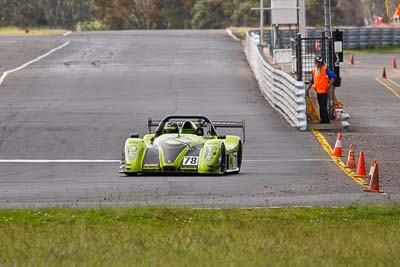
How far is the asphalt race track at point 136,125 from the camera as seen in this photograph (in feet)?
58.2

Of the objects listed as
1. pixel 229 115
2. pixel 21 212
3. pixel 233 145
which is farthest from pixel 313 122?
pixel 21 212

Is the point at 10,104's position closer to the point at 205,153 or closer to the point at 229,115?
the point at 229,115

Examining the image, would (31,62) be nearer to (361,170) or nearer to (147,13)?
(361,170)

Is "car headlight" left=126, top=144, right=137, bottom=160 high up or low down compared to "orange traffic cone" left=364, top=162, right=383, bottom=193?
up

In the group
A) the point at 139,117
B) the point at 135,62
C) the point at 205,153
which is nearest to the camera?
the point at 205,153

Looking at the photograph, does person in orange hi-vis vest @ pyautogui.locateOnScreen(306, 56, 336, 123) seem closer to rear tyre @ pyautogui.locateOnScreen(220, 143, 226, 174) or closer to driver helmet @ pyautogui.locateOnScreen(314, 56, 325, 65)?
driver helmet @ pyautogui.locateOnScreen(314, 56, 325, 65)

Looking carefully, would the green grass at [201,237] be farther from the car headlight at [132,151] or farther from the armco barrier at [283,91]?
the armco barrier at [283,91]

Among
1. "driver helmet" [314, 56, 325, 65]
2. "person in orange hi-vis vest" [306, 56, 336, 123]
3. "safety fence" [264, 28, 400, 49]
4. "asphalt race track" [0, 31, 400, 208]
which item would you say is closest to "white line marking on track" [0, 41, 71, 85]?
"asphalt race track" [0, 31, 400, 208]

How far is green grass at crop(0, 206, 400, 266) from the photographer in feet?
Result: 33.5

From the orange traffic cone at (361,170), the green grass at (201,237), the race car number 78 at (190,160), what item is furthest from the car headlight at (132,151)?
the green grass at (201,237)

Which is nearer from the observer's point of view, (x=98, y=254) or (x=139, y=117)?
(x=98, y=254)

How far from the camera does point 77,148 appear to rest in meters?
27.0

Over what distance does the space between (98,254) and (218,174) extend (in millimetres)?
9796

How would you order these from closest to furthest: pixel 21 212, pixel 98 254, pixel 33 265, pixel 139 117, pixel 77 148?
pixel 33 265, pixel 98 254, pixel 21 212, pixel 77 148, pixel 139 117
